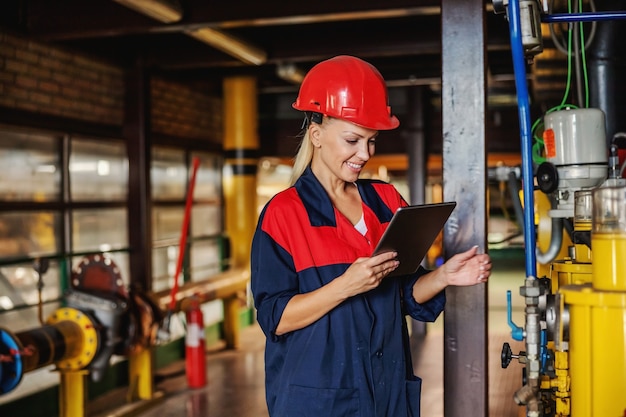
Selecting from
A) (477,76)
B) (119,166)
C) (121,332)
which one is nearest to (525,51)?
(477,76)

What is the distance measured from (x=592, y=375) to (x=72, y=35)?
165 inches

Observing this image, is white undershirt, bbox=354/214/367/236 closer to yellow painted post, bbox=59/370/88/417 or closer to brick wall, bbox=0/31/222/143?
yellow painted post, bbox=59/370/88/417

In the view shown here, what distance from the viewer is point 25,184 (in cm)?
516

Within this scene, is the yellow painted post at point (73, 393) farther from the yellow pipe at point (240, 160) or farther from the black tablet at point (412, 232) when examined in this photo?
the yellow pipe at point (240, 160)

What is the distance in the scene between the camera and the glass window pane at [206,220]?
8.08 m

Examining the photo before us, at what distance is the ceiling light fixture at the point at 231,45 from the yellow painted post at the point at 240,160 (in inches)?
59.4

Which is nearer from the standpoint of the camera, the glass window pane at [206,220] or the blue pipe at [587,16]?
the blue pipe at [587,16]

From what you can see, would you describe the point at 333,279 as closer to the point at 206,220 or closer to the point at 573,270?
the point at 573,270

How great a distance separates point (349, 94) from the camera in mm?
2037

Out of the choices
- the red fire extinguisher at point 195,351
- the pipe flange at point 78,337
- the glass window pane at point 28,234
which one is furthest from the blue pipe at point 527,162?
the red fire extinguisher at point 195,351

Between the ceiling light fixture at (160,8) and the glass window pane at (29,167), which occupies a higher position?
the ceiling light fixture at (160,8)

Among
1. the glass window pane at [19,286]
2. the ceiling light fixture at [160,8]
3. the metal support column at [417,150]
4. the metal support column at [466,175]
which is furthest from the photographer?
the metal support column at [417,150]

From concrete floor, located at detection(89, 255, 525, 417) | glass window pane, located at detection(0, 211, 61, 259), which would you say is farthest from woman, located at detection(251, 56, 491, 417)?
glass window pane, located at detection(0, 211, 61, 259)

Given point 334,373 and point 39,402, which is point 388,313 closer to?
point 334,373
